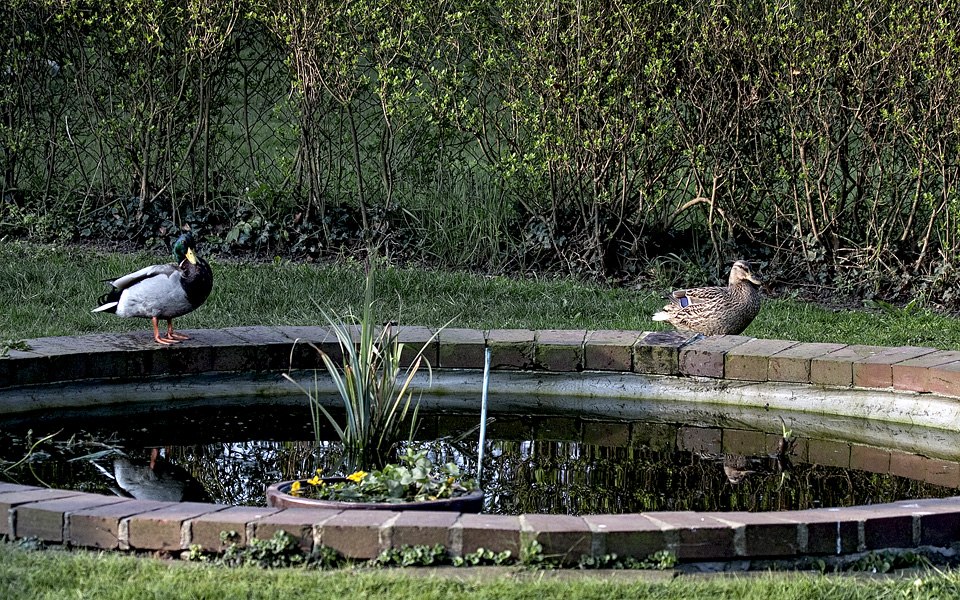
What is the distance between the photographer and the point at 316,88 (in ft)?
28.0

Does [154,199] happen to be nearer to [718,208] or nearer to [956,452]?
[718,208]

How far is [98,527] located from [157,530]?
17 cm

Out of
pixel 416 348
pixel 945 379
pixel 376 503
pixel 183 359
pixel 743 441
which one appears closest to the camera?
pixel 376 503

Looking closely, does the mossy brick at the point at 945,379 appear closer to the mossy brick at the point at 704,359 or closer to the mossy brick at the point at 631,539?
the mossy brick at the point at 704,359

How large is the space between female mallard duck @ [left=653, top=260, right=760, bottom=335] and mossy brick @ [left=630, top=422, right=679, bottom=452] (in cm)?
102

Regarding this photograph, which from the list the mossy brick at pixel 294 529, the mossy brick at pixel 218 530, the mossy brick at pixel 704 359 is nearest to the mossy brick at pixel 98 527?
the mossy brick at pixel 218 530

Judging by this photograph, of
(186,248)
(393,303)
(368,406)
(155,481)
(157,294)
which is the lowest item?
(155,481)

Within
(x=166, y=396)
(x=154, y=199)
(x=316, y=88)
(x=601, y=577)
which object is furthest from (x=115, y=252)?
(x=601, y=577)

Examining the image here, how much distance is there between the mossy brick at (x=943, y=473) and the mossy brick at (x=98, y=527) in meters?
2.72

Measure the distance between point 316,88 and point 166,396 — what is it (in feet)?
13.2

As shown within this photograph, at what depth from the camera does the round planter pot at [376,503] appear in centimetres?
320

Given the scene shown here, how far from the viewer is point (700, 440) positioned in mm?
4555

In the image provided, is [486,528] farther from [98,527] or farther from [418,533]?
[98,527]

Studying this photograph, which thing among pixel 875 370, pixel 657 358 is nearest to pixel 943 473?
pixel 875 370
